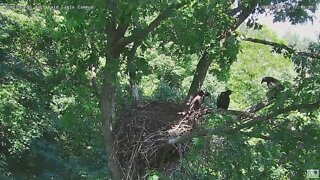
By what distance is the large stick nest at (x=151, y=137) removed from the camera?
16.5 ft

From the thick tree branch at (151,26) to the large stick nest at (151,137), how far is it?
0.80 meters

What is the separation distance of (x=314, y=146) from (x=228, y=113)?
0.95 metres

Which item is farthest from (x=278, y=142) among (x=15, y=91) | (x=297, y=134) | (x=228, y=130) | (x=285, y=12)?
(x=15, y=91)

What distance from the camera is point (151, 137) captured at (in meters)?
A: 5.03

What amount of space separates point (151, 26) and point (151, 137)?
1202mm

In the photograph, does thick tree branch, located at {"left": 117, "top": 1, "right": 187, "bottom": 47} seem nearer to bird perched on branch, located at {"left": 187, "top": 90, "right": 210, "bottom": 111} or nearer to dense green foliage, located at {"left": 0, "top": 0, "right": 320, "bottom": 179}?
dense green foliage, located at {"left": 0, "top": 0, "right": 320, "bottom": 179}

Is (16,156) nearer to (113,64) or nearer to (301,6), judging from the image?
(113,64)

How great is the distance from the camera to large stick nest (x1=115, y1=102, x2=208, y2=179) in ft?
16.5

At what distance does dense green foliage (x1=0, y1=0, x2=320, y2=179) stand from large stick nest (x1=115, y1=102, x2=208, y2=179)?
0.91 ft

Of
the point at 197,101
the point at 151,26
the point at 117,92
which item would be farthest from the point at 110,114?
the point at 117,92

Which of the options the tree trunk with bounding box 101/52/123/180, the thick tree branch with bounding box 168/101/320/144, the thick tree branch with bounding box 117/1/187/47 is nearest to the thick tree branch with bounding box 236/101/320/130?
the thick tree branch with bounding box 168/101/320/144

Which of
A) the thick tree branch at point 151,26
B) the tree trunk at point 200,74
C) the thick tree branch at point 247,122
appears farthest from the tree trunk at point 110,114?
the tree trunk at point 200,74

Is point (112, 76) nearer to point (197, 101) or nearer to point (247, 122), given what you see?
point (197, 101)

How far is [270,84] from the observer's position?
4.80 m
